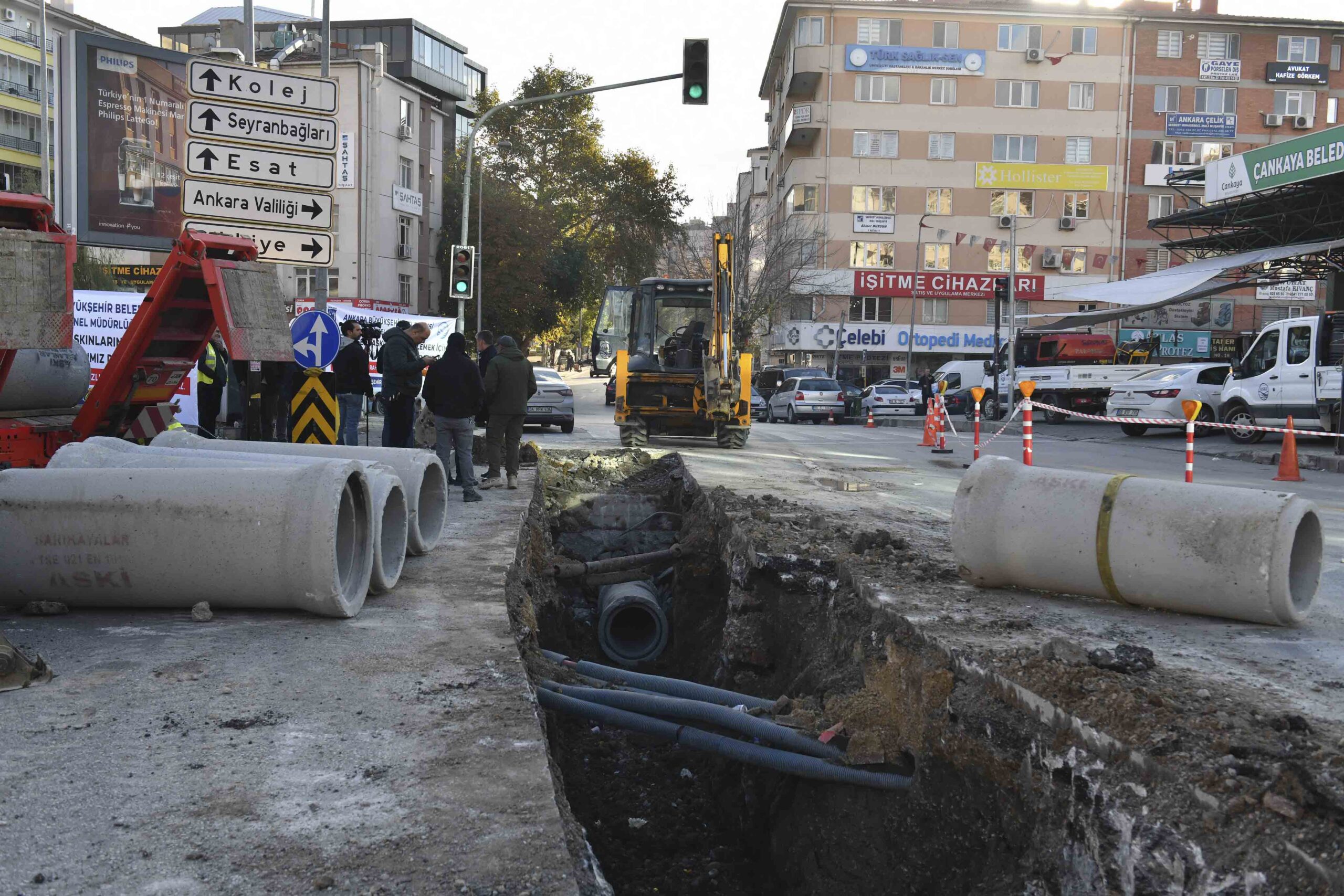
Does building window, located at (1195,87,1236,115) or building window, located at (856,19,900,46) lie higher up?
building window, located at (856,19,900,46)

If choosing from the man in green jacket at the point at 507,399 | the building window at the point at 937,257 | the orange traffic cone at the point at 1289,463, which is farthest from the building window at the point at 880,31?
the man in green jacket at the point at 507,399

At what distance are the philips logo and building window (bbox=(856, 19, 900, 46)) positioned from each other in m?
42.6

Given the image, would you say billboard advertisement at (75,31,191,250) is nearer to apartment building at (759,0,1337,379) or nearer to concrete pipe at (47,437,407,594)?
concrete pipe at (47,437,407,594)

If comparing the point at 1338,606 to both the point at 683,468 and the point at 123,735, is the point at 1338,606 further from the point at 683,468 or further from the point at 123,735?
the point at 683,468

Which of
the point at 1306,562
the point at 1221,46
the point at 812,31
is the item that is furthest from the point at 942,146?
the point at 1306,562

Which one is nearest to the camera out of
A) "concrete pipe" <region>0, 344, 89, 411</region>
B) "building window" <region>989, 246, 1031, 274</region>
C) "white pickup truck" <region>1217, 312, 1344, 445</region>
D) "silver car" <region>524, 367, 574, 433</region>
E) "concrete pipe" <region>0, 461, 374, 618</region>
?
"concrete pipe" <region>0, 461, 374, 618</region>

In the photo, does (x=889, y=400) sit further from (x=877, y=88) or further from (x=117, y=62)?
(x=117, y=62)

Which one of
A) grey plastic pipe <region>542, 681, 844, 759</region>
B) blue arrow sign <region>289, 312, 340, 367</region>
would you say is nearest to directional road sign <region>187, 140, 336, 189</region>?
blue arrow sign <region>289, 312, 340, 367</region>

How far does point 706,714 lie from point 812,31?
176 ft

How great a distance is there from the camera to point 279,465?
5.98 m

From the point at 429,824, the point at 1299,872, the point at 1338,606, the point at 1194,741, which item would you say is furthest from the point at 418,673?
the point at 1338,606

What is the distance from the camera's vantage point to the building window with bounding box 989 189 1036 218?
179ft

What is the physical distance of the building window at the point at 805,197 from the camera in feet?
178

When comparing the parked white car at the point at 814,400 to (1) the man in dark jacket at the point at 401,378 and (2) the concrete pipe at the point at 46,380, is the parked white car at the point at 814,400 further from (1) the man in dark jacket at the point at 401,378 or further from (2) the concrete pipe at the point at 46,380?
(2) the concrete pipe at the point at 46,380
